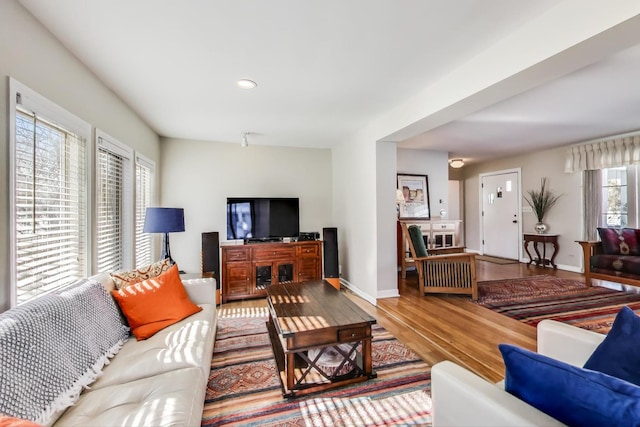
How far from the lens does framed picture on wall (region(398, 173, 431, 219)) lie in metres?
5.49

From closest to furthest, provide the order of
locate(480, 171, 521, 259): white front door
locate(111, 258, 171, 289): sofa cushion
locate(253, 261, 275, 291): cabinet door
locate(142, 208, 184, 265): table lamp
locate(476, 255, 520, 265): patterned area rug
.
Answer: locate(111, 258, 171, 289): sofa cushion < locate(142, 208, 184, 265): table lamp < locate(253, 261, 275, 291): cabinet door < locate(476, 255, 520, 265): patterned area rug < locate(480, 171, 521, 259): white front door

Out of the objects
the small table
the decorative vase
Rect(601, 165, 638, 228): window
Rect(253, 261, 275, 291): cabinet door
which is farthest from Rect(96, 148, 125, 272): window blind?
Rect(601, 165, 638, 228): window

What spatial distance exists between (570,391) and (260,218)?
3934 mm

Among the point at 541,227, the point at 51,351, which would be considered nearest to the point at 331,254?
the point at 51,351

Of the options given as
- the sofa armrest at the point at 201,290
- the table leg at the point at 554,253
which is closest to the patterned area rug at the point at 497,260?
the table leg at the point at 554,253

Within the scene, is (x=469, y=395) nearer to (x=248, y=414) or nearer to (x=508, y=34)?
(x=248, y=414)

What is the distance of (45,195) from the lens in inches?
69.1

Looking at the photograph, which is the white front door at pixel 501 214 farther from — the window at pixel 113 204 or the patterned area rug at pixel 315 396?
the window at pixel 113 204

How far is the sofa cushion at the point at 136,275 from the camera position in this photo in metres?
2.05

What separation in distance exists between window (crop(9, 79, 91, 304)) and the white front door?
7293 millimetres

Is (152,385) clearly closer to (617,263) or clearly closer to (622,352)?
(622,352)

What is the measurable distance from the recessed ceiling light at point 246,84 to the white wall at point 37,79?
45.1 inches

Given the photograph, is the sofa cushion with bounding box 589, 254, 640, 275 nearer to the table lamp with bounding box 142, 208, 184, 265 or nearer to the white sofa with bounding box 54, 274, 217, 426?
the white sofa with bounding box 54, 274, 217, 426

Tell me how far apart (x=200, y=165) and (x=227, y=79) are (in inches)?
89.8
